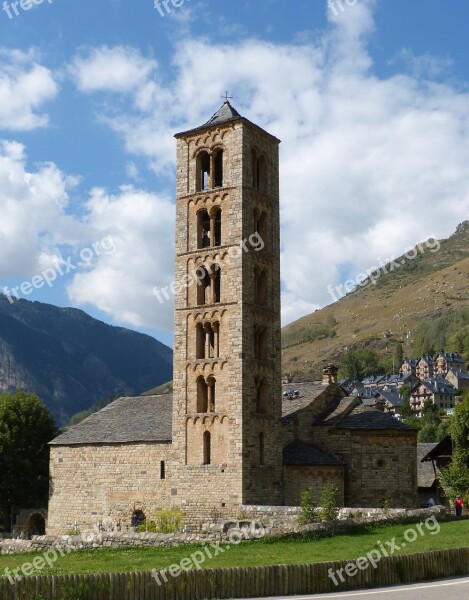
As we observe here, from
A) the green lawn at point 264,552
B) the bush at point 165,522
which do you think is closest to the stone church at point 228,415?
the bush at point 165,522

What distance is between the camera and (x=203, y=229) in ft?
133

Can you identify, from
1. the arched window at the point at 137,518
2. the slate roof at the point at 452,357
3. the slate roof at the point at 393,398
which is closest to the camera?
the arched window at the point at 137,518

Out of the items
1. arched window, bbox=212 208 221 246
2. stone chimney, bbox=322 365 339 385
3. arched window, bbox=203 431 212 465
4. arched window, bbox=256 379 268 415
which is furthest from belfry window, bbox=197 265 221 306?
stone chimney, bbox=322 365 339 385

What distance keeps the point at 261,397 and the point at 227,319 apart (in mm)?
4340

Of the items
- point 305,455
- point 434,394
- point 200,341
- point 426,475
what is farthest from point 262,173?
point 434,394

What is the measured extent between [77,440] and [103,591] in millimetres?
27475

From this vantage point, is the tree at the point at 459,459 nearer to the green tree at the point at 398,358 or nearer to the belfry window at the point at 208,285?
the belfry window at the point at 208,285

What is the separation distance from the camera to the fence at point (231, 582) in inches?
621

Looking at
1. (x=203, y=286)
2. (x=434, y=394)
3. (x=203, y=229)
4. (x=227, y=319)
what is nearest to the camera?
(x=227, y=319)

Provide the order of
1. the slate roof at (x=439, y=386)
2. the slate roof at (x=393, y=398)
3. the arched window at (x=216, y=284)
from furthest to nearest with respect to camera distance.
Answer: the slate roof at (x=439, y=386) → the slate roof at (x=393, y=398) → the arched window at (x=216, y=284)

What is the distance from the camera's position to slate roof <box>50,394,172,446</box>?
4072 centimetres

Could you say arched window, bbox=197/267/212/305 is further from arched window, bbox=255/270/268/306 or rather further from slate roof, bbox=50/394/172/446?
slate roof, bbox=50/394/172/446

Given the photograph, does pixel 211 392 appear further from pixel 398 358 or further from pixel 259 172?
pixel 398 358

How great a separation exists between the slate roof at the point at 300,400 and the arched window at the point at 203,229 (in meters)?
9.69
